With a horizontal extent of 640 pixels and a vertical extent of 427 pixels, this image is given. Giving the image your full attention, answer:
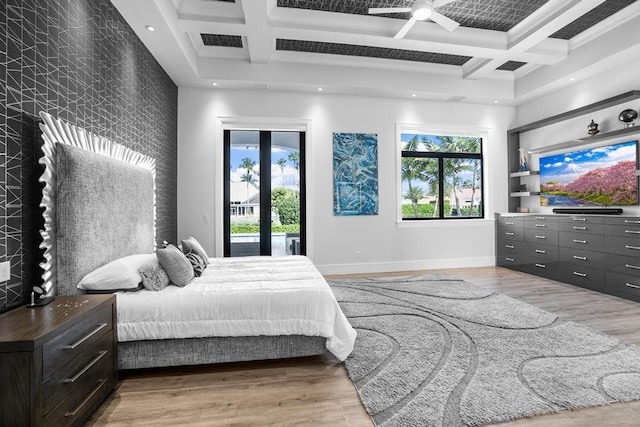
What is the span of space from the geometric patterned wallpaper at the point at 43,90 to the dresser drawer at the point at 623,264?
540 centimetres

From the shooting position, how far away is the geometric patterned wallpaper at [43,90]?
5.70ft

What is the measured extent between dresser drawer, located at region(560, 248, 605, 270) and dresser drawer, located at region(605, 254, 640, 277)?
0.07 meters

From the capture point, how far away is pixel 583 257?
4.26 metres

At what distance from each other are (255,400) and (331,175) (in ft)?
12.3

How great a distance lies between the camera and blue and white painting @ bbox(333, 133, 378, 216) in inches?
205

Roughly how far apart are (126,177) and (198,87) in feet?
8.33

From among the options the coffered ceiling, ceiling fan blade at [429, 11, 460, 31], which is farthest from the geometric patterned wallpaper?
ceiling fan blade at [429, 11, 460, 31]

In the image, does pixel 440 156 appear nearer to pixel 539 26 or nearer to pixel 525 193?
pixel 525 193

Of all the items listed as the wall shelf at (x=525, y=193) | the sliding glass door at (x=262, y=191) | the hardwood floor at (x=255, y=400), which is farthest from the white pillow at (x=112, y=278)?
the wall shelf at (x=525, y=193)

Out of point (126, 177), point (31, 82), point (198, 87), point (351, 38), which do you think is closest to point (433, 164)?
point (351, 38)

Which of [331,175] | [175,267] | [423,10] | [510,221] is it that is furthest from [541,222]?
[175,267]

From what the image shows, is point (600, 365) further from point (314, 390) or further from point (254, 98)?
point (254, 98)

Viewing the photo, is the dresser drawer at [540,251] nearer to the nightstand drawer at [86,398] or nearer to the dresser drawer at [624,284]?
the dresser drawer at [624,284]

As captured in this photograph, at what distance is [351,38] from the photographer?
12.8 ft
